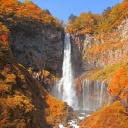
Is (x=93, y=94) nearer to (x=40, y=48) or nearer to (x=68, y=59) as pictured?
(x=68, y=59)

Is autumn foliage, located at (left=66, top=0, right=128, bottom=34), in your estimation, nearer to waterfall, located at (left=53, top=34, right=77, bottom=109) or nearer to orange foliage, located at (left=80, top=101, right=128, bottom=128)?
waterfall, located at (left=53, top=34, right=77, bottom=109)

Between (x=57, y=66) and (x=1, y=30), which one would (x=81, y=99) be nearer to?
(x=57, y=66)

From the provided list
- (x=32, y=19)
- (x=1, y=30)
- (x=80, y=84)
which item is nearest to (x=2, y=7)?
(x=32, y=19)

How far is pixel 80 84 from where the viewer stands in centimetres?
4338

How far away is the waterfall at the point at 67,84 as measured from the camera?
1761 inches

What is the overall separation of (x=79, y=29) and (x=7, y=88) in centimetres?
3783

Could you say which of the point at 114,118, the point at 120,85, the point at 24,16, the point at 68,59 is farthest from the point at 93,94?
the point at 24,16

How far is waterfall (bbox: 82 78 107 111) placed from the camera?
1522 inches

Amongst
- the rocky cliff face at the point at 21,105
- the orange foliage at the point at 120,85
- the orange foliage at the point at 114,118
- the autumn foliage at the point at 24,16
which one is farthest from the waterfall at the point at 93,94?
the autumn foliage at the point at 24,16

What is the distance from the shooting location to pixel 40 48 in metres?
46.8

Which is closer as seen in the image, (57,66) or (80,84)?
(80,84)

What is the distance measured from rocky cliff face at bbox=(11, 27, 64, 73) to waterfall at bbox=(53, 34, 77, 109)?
5.00 ft

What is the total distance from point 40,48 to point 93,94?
15.5 metres

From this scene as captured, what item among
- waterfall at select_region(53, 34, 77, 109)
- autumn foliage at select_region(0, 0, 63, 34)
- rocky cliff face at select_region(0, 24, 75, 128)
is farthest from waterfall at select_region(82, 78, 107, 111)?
autumn foliage at select_region(0, 0, 63, 34)
